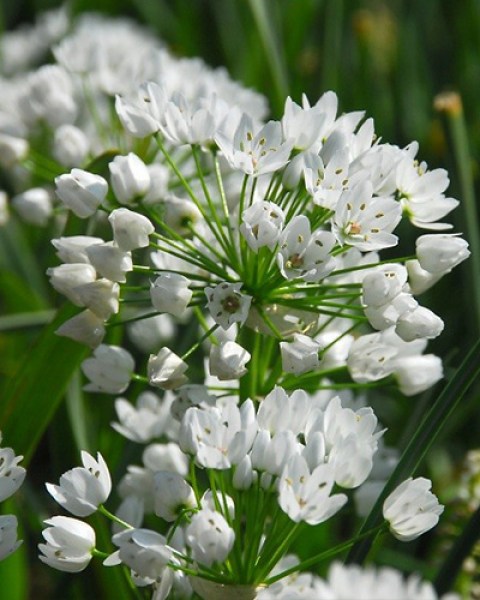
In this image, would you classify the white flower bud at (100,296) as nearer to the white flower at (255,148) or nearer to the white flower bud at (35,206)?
the white flower at (255,148)

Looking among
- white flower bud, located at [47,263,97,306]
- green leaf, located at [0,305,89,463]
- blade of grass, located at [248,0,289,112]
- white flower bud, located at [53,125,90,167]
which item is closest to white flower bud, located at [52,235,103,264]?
white flower bud, located at [47,263,97,306]

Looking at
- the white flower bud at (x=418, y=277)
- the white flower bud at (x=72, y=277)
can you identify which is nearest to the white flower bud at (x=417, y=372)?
the white flower bud at (x=418, y=277)

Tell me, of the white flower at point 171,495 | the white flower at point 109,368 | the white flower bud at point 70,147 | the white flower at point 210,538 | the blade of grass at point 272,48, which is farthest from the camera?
the blade of grass at point 272,48

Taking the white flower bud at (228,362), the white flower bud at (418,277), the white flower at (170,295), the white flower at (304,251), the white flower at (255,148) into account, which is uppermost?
the white flower at (255,148)

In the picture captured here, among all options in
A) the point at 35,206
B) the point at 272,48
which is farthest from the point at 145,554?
the point at 272,48

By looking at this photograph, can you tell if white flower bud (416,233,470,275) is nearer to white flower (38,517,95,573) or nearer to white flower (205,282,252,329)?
white flower (205,282,252,329)

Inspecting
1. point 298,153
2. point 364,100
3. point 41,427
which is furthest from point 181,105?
point 364,100
